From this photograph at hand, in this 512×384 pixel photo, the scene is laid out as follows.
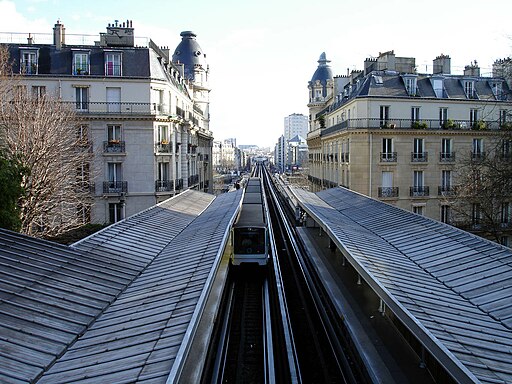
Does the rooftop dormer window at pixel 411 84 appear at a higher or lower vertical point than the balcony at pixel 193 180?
higher

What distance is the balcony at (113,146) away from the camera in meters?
33.7

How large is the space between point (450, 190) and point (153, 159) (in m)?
21.9

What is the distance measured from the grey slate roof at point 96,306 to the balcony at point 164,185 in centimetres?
1989

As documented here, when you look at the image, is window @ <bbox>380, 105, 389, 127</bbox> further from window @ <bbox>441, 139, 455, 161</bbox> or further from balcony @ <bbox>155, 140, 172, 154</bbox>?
balcony @ <bbox>155, 140, 172, 154</bbox>

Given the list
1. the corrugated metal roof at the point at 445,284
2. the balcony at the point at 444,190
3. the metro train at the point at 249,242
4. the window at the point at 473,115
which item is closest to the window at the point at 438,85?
the window at the point at 473,115

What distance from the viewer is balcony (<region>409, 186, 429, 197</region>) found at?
119 feet

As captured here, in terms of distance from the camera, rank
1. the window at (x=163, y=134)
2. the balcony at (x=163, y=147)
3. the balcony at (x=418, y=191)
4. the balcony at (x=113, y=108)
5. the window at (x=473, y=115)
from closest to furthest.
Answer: the balcony at (x=113, y=108)
the balcony at (x=163, y=147)
the window at (x=163, y=134)
the balcony at (x=418, y=191)
the window at (x=473, y=115)

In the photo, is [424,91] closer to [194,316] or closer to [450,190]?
[450,190]

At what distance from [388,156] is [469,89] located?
908 centimetres

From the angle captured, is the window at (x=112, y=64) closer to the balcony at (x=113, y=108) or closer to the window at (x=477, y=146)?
the balcony at (x=113, y=108)

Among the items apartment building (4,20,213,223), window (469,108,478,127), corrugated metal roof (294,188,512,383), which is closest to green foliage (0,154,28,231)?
corrugated metal roof (294,188,512,383)

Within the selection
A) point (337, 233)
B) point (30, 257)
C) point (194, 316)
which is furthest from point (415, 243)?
point (30, 257)

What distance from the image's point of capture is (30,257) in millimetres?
10906

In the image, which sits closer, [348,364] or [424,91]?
[348,364]
